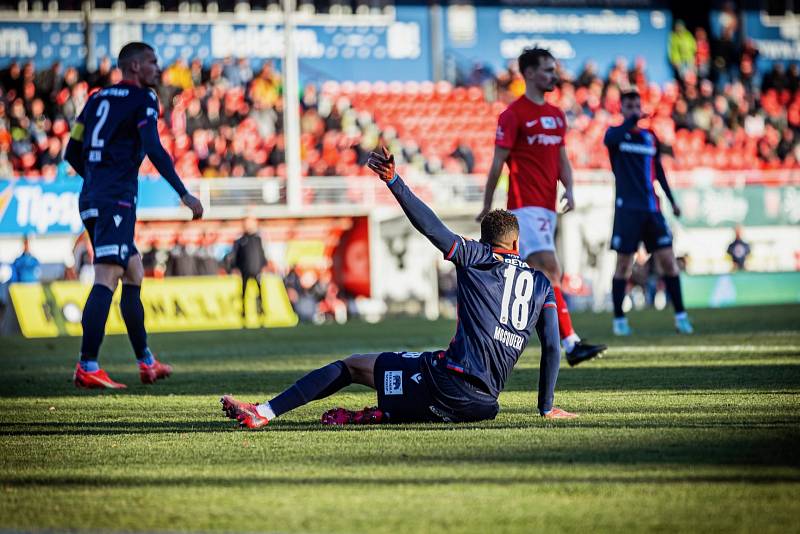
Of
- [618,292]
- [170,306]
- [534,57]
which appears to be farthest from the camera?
[170,306]

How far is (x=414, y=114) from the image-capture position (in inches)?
1314

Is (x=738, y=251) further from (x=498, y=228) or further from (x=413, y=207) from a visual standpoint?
(x=413, y=207)

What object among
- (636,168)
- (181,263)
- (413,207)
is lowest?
(181,263)

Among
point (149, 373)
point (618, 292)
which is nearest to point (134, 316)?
point (149, 373)

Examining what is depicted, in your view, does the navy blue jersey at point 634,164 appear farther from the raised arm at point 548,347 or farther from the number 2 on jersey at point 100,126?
the raised arm at point 548,347

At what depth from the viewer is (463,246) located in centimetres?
551

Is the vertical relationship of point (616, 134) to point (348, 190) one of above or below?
above

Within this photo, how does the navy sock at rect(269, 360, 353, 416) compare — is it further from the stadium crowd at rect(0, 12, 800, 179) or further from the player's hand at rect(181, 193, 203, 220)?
the stadium crowd at rect(0, 12, 800, 179)

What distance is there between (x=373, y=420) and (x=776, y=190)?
28.1 meters

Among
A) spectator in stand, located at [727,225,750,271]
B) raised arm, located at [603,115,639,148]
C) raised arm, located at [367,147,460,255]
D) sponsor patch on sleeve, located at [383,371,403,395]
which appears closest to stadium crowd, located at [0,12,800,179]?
spectator in stand, located at [727,225,750,271]

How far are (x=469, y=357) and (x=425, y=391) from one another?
29 cm

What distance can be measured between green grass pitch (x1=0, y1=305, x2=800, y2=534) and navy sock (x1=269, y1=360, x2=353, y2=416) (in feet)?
0.48

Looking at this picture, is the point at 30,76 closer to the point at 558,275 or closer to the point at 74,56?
the point at 74,56

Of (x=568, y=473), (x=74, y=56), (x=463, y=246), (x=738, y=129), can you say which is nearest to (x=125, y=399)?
(x=463, y=246)
